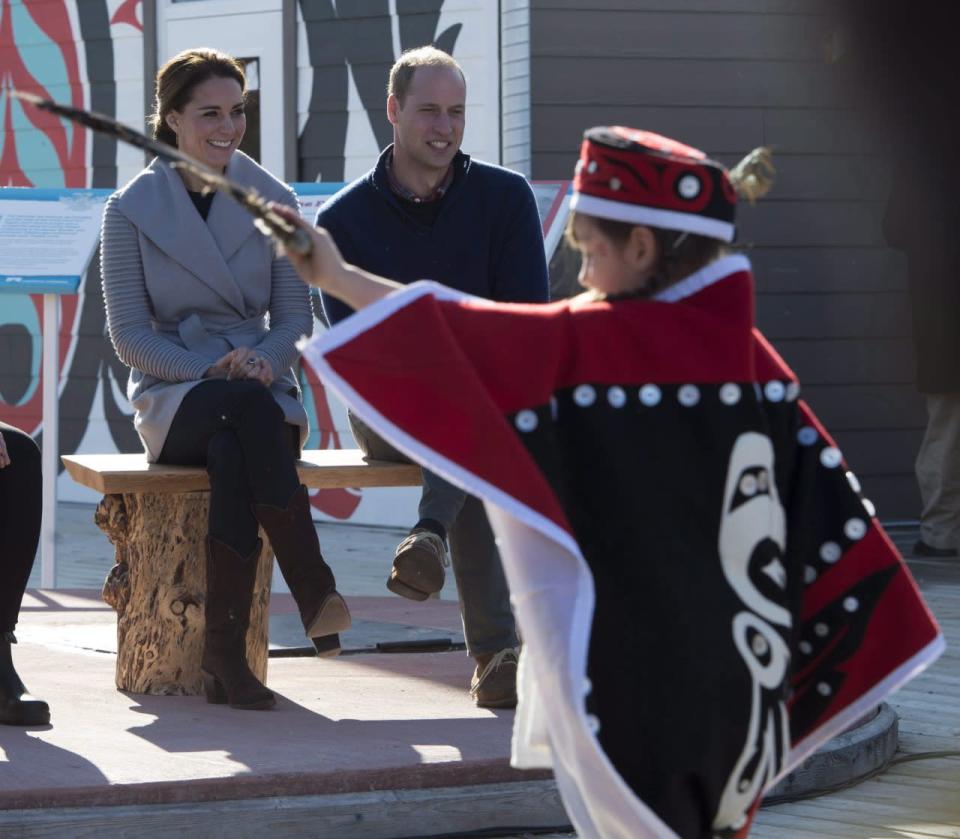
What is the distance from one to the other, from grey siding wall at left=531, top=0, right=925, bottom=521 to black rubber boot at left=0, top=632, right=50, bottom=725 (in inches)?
171

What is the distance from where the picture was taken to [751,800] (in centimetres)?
224

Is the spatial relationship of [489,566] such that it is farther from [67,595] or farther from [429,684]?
[67,595]

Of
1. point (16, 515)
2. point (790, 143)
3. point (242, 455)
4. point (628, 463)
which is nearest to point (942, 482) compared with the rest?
point (790, 143)

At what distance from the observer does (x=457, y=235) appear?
4461 millimetres

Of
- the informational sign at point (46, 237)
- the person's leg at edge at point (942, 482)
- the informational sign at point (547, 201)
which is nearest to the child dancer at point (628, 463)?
the informational sign at point (46, 237)

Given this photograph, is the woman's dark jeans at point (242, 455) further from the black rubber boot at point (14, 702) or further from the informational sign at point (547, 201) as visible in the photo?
the informational sign at point (547, 201)

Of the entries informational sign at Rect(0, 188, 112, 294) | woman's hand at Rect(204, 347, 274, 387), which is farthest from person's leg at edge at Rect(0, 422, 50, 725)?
informational sign at Rect(0, 188, 112, 294)

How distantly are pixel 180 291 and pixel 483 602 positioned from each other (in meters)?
1.04

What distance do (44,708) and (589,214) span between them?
2.19 meters

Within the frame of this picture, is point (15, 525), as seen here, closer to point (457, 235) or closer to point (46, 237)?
point (457, 235)

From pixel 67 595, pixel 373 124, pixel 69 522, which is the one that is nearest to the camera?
pixel 67 595

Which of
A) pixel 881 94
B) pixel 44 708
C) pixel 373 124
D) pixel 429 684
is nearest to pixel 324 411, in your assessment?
pixel 373 124

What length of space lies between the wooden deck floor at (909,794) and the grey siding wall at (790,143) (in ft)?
10.1

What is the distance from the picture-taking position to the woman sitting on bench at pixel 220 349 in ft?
13.6
